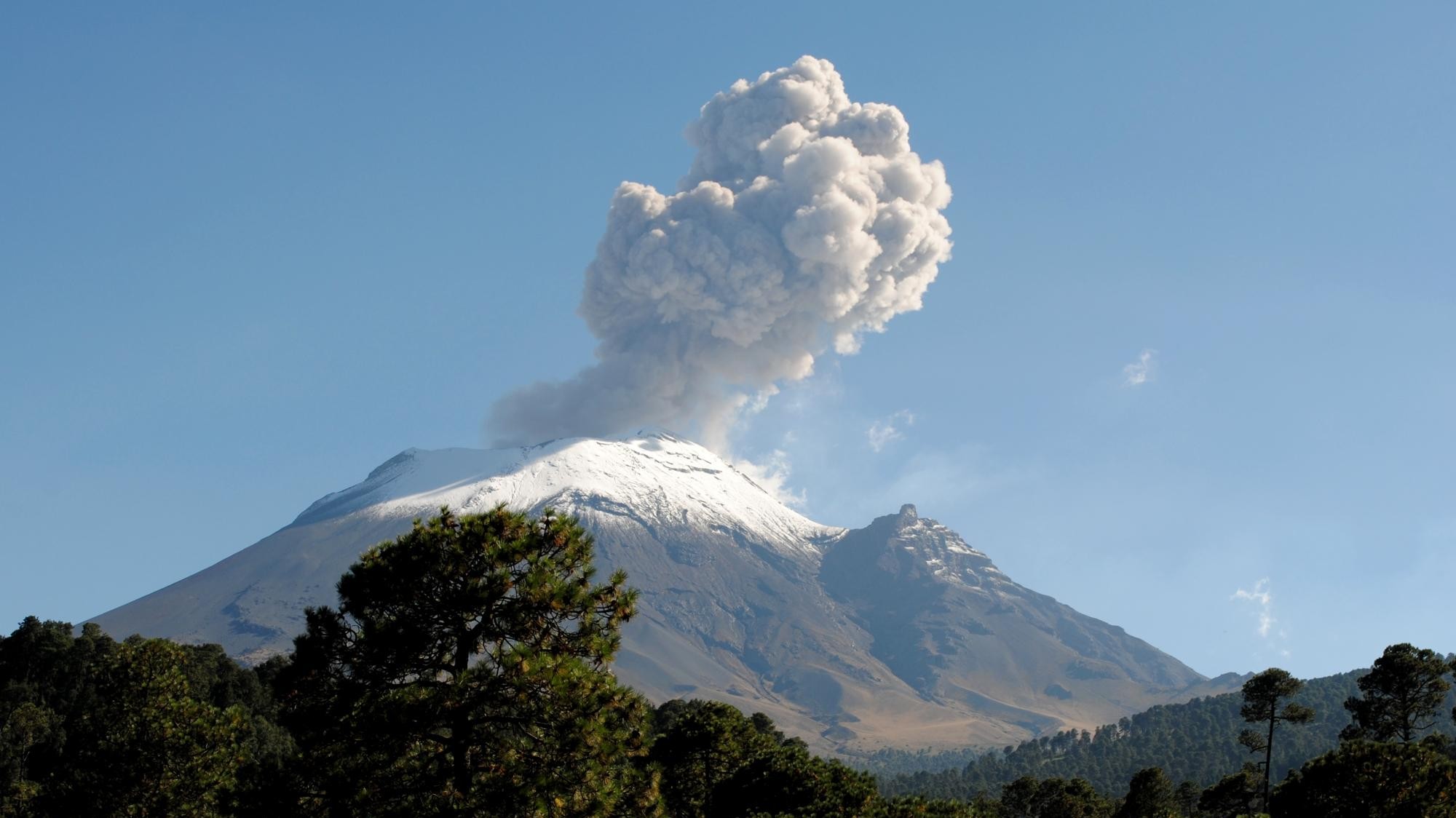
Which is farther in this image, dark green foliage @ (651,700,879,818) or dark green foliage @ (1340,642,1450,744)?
dark green foliage @ (1340,642,1450,744)

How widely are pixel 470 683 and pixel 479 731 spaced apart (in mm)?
928

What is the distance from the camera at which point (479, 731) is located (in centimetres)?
1858

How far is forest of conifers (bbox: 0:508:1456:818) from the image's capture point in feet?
60.0

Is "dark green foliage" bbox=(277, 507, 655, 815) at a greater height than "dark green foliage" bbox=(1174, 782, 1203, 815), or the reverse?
"dark green foliage" bbox=(1174, 782, 1203, 815)

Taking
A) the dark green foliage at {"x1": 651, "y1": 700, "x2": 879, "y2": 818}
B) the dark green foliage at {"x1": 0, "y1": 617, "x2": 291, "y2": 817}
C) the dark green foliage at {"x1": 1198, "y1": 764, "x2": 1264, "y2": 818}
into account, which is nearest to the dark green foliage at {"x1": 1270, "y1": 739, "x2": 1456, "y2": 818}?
the dark green foliage at {"x1": 651, "y1": 700, "x2": 879, "y2": 818}

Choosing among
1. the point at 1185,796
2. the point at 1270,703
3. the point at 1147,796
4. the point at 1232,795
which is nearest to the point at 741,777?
the point at 1232,795

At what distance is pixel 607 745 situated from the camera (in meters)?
18.3

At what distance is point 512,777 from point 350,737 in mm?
2640

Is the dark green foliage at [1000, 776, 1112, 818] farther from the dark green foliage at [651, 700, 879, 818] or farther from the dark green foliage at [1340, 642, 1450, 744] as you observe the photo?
the dark green foliage at [651, 700, 879, 818]

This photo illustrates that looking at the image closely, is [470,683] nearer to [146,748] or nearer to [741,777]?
[146,748]

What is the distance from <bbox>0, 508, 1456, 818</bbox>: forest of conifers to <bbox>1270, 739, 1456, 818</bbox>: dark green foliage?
49 mm

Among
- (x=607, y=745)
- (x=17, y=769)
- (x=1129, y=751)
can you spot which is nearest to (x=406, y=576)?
(x=607, y=745)

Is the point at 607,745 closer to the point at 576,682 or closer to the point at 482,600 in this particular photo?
the point at 576,682

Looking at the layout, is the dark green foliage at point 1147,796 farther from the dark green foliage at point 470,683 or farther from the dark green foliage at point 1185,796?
the dark green foliage at point 470,683
